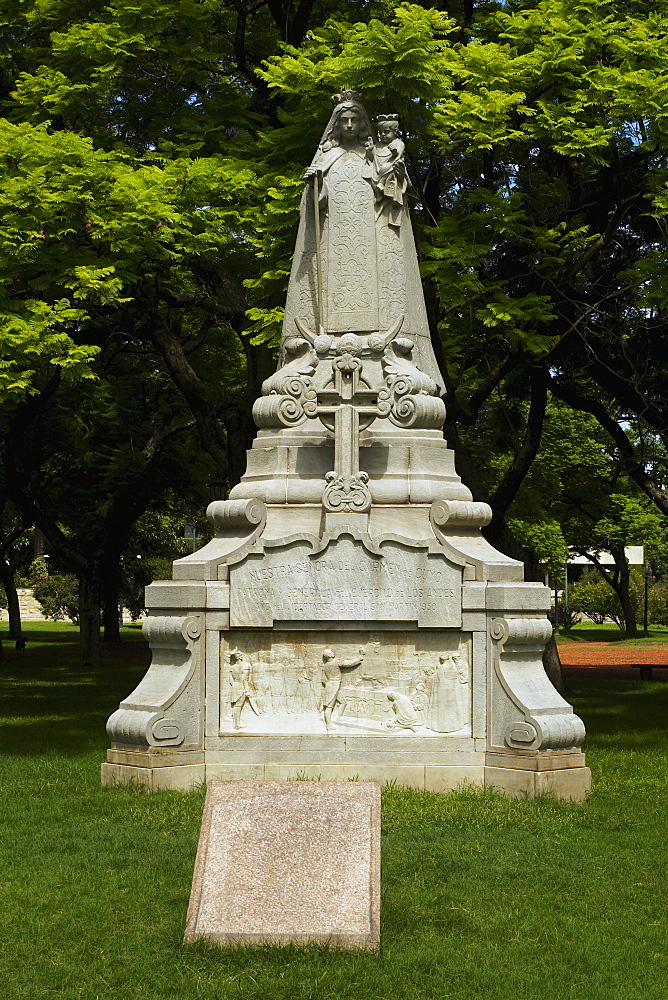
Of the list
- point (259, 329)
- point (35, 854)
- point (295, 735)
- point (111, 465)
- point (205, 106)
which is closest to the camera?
point (35, 854)

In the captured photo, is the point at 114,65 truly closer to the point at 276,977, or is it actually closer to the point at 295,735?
→ the point at 295,735

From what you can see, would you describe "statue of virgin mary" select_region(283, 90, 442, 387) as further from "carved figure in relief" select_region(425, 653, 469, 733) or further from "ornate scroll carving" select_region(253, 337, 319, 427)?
"carved figure in relief" select_region(425, 653, 469, 733)

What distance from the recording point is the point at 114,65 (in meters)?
18.2

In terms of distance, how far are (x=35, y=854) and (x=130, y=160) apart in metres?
11.7

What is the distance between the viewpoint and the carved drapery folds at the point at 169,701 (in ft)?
40.0

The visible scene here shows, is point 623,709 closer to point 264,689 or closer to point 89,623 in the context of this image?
point 264,689

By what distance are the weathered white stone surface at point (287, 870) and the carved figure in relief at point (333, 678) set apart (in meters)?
4.77

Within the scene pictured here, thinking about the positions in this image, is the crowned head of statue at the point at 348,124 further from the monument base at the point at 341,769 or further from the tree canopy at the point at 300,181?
the monument base at the point at 341,769

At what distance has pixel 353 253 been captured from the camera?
13.4m

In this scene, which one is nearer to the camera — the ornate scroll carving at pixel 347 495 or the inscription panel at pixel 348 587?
the inscription panel at pixel 348 587

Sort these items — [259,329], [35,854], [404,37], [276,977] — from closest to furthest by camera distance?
1. [276,977]
2. [35,854]
3. [404,37]
4. [259,329]

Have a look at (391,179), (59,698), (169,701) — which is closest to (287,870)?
(169,701)

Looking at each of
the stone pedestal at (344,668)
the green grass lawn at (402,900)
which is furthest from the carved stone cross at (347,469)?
the green grass lawn at (402,900)

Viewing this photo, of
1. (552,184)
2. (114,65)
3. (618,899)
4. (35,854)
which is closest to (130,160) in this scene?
(114,65)
